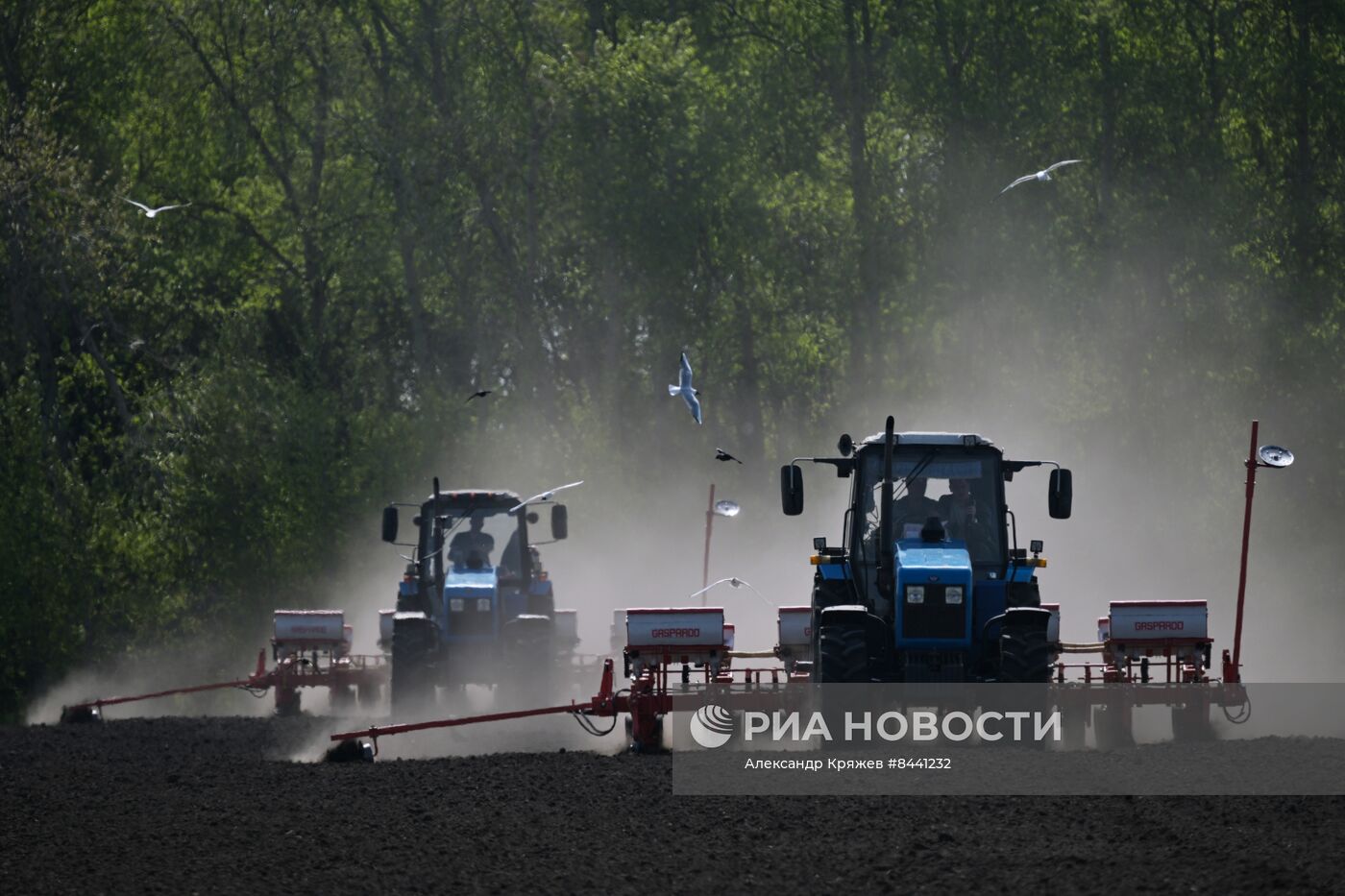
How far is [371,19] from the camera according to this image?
1949 inches

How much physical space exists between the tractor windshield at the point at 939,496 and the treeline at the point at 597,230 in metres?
20.5

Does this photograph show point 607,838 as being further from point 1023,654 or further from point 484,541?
point 484,541

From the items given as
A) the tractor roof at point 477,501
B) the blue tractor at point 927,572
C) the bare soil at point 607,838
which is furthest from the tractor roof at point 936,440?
the tractor roof at point 477,501

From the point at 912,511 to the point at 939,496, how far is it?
36 cm

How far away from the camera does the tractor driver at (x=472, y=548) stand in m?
25.5

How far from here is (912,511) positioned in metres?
18.6

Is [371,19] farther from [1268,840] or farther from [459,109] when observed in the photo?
[1268,840]

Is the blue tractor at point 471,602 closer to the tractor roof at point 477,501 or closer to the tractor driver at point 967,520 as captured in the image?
the tractor roof at point 477,501

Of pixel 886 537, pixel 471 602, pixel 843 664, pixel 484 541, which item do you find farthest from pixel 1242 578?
pixel 484 541

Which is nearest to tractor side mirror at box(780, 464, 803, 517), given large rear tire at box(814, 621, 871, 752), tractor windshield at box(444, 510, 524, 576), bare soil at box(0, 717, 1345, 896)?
large rear tire at box(814, 621, 871, 752)

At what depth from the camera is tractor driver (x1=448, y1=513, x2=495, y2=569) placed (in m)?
25.5

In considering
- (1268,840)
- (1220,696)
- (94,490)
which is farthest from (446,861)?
(94,490)

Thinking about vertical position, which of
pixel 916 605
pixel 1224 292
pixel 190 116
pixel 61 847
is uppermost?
pixel 190 116

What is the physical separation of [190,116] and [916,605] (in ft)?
110
